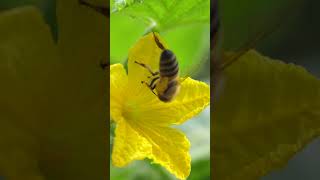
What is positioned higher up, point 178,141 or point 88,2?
point 88,2

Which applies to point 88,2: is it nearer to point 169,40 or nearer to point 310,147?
point 169,40

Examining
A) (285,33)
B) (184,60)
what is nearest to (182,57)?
(184,60)

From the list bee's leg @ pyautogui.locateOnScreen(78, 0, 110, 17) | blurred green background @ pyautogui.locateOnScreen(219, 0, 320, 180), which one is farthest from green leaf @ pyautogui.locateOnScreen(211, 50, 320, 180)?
bee's leg @ pyautogui.locateOnScreen(78, 0, 110, 17)

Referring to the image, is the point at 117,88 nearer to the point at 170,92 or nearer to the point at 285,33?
the point at 170,92

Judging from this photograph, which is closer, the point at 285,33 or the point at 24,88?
the point at 24,88

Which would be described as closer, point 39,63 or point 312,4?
point 39,63

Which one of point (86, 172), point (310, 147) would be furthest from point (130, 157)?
point (310, 147)
